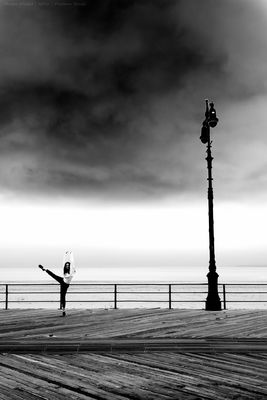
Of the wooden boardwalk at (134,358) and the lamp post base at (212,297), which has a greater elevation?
the lamp post base at (212,297)

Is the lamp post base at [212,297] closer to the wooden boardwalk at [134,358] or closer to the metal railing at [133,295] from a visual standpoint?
the metal railing at [133,295]

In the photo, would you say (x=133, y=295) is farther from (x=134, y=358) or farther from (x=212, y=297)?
(x=134, y=358)

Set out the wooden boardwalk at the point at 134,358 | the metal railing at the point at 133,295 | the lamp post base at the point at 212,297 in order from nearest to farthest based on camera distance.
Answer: the wooden boardwalk at the point at 134,358, the lamp post base at the point at 212,297, the metal railing at the point at 133,295

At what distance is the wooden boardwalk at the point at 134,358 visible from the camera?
5.49 meters

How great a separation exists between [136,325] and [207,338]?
8.50ft

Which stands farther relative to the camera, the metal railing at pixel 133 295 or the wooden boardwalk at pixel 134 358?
the metal railing at pixel 133 295

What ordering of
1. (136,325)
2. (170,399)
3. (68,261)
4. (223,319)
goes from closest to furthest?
(170,399)
(136,325)
(223,319)
(68,261)

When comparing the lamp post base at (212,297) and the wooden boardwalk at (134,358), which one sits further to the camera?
the lamp post base at (212,297)

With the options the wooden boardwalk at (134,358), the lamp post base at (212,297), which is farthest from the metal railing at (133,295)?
the wooden boardwalk at (134,358)

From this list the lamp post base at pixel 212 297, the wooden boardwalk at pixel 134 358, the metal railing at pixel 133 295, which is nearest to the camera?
the wooden boardwalk at pixel 134 358

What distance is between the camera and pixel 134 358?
7.39 meters

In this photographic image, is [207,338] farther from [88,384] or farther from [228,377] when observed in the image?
[88,384]

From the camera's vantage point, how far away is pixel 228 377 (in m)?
6.12

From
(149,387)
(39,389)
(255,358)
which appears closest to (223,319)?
(255,358)
